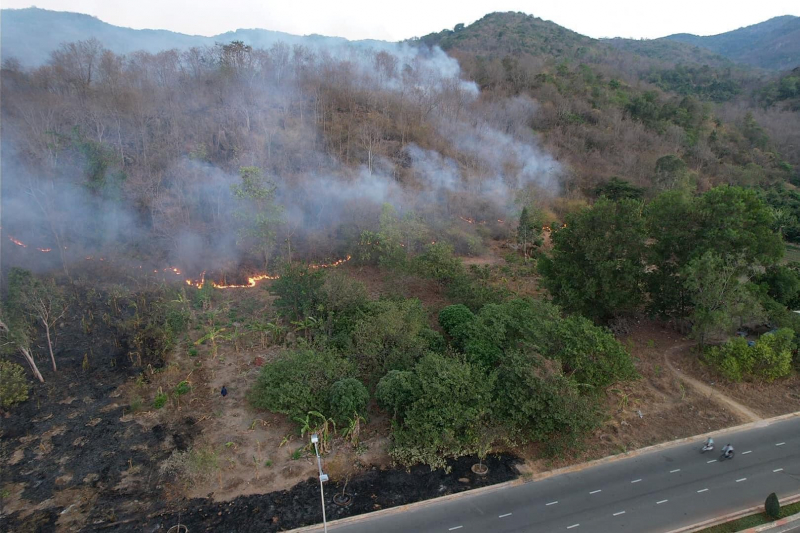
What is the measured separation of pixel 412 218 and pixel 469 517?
19486 mm

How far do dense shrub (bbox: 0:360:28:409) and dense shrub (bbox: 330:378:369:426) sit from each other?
11.1 m

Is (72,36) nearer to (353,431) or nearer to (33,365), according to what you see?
(33,365)

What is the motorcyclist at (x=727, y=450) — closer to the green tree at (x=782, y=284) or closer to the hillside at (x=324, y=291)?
the hillside at (x=324, y=291)

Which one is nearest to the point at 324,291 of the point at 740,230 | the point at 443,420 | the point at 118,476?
the point at 443,420

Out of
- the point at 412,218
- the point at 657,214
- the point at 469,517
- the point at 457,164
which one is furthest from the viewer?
the point at 457,164

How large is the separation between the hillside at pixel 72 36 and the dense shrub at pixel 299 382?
3853 cm

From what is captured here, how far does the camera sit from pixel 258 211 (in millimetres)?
26312

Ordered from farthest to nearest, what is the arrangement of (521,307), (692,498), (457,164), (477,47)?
(477,47) → (457,164) → (521,307) → (692,498)

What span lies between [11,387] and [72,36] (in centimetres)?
4357

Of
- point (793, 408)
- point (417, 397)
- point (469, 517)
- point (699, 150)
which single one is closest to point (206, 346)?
point (417, 397)

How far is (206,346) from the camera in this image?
65.9 ft


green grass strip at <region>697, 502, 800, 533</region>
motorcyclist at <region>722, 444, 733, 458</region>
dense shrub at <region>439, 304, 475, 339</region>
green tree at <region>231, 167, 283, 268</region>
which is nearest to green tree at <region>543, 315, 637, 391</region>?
motorcyclist at <region>722, 444, 733, 458</region>

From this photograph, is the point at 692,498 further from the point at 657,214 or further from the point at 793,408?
the point at 657,214

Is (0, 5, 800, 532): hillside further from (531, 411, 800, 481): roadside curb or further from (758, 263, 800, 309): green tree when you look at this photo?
(531, 411, 800, 481): roadside curb
